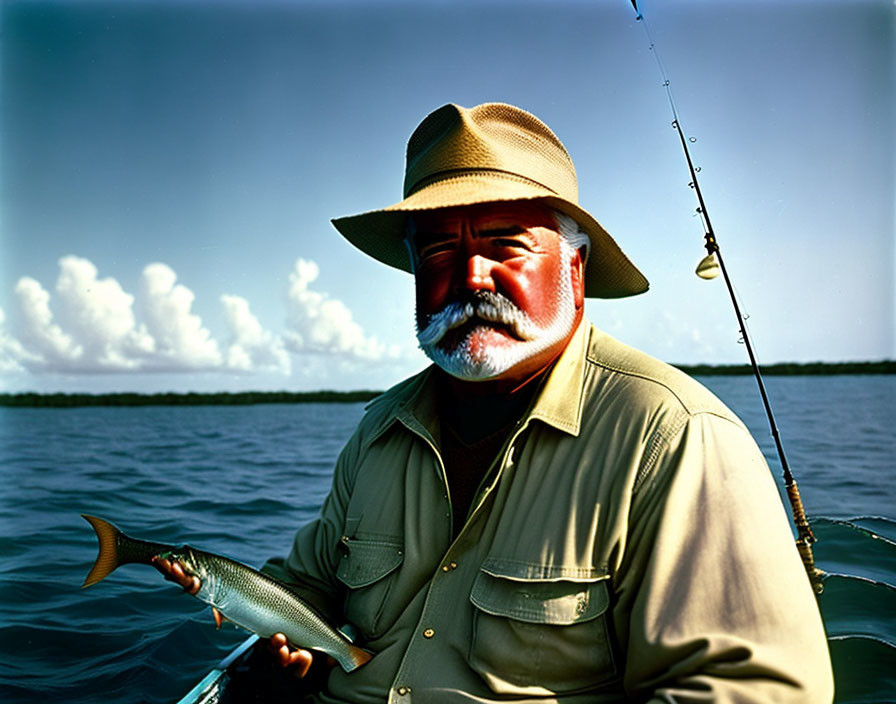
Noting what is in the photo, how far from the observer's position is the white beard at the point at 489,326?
2561 millimetres

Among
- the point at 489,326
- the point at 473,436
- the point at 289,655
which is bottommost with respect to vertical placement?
the point at 289,655

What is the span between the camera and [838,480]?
11.3 meters

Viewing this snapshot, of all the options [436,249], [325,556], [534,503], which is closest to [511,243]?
[436,249]

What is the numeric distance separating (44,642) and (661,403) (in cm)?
565

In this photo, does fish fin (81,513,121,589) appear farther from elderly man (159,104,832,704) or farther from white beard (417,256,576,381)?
white beard (417,256,576,381)

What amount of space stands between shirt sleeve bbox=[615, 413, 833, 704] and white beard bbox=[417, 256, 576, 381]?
0.60 metres

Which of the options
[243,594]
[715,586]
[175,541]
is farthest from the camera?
[175,541]

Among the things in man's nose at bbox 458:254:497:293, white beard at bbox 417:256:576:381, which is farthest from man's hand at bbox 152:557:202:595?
man's nose at bbox 458:254:497:293

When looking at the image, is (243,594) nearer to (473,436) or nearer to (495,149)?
(473,436)

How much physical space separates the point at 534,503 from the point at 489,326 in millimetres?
619

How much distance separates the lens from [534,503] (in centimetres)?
234

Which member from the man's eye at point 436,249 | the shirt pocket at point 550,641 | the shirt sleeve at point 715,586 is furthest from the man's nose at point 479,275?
the shirt pocket at point 550,641

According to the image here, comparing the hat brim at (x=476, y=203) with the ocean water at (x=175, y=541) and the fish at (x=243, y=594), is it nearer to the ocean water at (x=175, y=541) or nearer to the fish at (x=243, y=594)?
the fish at (x=243, y=594)

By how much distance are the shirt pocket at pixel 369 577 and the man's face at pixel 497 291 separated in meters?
0.69
